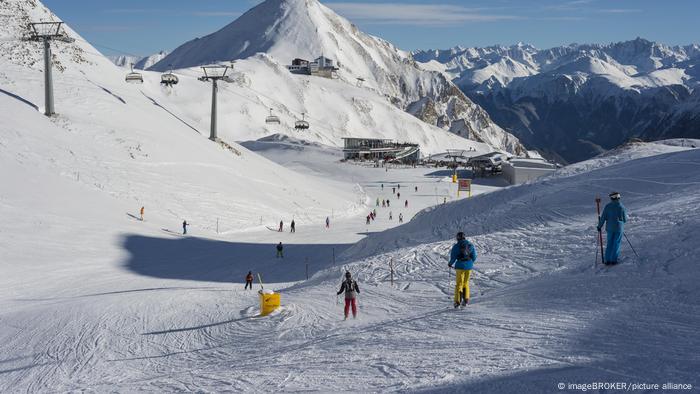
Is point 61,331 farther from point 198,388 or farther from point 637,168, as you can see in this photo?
point 637,168

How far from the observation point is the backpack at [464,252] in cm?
1101

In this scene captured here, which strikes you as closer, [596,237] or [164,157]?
[596,237]

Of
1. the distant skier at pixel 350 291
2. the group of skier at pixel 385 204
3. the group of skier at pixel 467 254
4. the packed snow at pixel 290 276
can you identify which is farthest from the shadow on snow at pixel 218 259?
the group of skier at pixel 385 204

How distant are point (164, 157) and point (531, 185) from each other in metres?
29.0

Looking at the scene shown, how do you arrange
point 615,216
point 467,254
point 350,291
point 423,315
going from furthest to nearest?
point 350,291 < point 423,315 < point 615,216 < point 467,254

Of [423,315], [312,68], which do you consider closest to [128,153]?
[423,315]

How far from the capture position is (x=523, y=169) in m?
80.0

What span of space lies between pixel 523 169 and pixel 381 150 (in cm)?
3945

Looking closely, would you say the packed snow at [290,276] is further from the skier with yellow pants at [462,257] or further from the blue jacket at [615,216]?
the blue jacket at [615,216]

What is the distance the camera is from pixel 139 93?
201ft

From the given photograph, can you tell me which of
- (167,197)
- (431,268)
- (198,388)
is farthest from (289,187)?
(198,388)

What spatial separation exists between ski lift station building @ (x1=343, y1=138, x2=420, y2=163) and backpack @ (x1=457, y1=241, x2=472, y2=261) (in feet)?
298

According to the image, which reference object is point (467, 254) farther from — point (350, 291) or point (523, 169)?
point (523, 169)

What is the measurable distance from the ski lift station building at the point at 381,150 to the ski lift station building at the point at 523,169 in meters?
26.1
